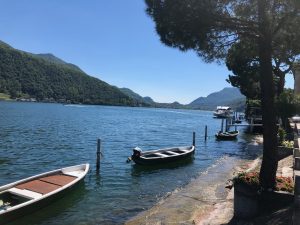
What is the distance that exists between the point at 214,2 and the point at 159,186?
11.8 metres

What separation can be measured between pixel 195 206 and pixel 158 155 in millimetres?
12779

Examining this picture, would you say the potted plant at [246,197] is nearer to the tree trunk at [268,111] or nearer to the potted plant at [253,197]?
the potted plant at [253,197]

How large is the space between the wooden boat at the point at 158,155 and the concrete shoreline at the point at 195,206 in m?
5.28

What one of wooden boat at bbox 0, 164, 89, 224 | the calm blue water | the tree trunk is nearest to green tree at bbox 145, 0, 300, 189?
the tree trunk

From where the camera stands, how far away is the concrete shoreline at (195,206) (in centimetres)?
1327

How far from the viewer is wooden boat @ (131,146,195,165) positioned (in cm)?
2597

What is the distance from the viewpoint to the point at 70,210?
15930mm

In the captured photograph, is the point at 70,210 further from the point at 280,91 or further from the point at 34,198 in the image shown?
the point at 280,91

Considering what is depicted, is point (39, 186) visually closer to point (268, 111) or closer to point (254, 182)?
point (254, 182)

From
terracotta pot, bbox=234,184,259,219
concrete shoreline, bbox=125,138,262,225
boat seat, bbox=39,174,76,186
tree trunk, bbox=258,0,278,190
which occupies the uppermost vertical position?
tree trunk, bbox=258,0,278,190

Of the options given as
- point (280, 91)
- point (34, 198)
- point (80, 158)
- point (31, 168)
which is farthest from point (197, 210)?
→ point (280, 91)

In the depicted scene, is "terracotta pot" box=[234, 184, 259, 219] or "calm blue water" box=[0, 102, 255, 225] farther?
"calm blue water" box=[0, 102, 255, 225]

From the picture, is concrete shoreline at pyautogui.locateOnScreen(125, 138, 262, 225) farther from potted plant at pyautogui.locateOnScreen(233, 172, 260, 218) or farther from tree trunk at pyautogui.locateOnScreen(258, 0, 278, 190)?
tree trunk at pyautogui.locateOnScreen(258, 0, 278, 190)

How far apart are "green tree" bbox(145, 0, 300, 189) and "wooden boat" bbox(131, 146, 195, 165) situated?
1443 centimetres
